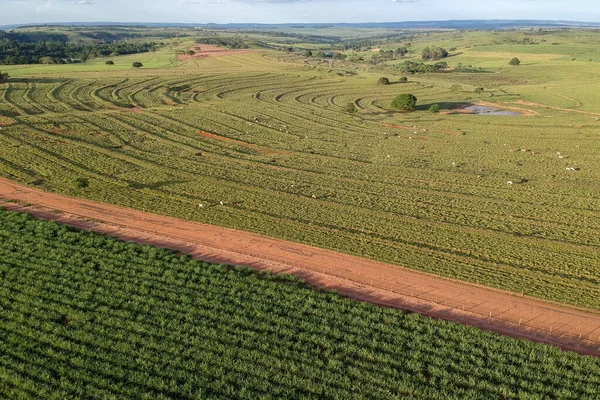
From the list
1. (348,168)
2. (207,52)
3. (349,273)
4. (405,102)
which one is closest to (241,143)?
A: (348,168)

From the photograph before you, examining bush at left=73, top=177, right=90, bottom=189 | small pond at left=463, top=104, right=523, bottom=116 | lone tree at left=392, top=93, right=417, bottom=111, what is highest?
lone tree at left=392, top=93, right=417, bottom=111

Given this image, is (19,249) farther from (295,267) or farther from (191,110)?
(191,110)

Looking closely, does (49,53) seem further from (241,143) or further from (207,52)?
(241,143)

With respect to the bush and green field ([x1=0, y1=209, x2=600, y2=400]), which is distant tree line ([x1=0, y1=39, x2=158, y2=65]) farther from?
green field ([x1=0, y1=209, x2=600, y2=400])

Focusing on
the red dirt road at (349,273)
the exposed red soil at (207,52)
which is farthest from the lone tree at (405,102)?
the exposed red soil at (207,52)

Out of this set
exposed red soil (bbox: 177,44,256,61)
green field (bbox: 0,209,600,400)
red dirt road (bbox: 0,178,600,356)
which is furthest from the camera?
exposed red soil (bbox: 177,44,256,61)

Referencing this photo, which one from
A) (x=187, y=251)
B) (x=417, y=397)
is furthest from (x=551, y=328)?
(x=187, y=251)

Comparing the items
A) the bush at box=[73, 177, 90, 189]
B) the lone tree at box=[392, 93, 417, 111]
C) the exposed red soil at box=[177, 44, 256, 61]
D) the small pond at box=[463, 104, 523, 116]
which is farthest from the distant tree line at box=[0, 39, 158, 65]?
the small pond at box=[463, 104, 523, 116]
